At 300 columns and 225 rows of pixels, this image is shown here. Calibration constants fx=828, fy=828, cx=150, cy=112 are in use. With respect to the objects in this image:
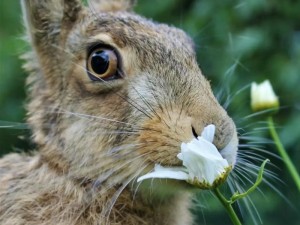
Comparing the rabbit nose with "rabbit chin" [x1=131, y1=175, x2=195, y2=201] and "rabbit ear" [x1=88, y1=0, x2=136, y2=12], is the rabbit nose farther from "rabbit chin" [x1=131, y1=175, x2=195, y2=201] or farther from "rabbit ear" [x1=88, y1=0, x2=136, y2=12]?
"rabbit ear" [x1=88, y1=0, x2=136, y2=12]

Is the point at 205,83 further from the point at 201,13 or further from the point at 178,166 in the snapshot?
the point at 201,13

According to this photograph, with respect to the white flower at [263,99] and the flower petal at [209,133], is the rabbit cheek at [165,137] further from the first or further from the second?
the white flower at [263,99]

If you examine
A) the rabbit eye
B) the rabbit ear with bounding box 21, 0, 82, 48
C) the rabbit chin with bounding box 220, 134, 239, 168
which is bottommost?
the rabbit chin with bounding box 220, 134, 239, 168

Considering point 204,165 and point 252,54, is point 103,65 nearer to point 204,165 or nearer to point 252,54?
point 204,165

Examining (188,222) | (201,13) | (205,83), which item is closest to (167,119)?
(205,83)

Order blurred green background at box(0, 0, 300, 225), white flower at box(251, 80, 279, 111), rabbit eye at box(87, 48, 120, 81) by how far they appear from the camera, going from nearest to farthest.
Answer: white flower at box(251, 80, 279, 111), rabbit eye at box(87, 48, 120, 81), blurred green background at box(0, 0, 300, 225)

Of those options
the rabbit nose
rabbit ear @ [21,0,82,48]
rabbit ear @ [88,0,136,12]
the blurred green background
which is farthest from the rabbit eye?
the blurred green background

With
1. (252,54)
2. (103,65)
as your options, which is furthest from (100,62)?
(252,54)
